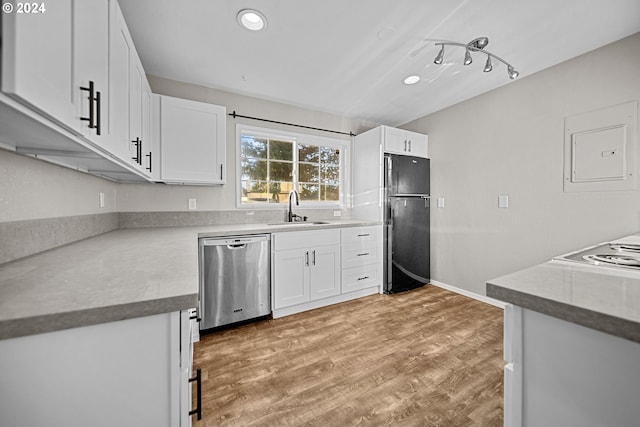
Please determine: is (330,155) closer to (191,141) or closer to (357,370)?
(191,141)

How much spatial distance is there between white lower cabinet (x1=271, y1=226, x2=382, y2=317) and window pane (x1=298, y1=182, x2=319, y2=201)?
81cm

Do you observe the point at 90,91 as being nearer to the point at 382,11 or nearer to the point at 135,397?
the point at 135,397

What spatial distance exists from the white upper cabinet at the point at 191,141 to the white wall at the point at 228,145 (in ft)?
0.88

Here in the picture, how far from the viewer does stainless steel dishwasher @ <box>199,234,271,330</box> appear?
6.92 feet

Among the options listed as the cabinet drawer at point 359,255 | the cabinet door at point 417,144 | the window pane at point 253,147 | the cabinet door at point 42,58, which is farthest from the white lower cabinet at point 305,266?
the cabinet door at point 42,58

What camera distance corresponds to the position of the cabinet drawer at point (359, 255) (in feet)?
9.43

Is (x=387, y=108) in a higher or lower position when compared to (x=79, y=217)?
higher

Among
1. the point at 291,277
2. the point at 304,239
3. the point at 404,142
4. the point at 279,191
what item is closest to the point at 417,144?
the point at 404,142

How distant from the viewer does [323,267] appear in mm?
2703

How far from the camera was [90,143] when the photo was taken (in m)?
0.90

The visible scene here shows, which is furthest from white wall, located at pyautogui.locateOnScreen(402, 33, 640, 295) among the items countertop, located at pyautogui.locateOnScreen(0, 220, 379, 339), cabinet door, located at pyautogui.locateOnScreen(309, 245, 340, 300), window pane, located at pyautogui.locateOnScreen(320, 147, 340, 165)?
countertop, located at pyautogui.locateOnScreen(0, 220, 379, 339)

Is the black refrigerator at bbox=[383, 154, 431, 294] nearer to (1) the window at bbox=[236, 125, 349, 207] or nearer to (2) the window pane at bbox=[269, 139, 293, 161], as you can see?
(1) the window at bbox=[236, 125, 349, 207]

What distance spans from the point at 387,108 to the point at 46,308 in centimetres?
357

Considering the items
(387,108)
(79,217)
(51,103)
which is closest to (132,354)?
(51,103)
